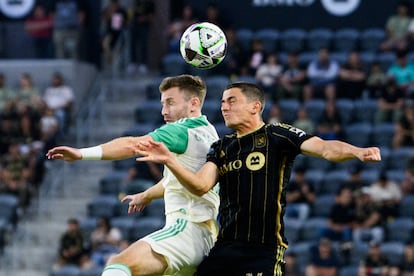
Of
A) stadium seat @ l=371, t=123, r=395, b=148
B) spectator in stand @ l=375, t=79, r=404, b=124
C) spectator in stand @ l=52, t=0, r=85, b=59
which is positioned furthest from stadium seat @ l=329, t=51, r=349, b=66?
spectator in stand @ l=52, t=0, r=85, b=59

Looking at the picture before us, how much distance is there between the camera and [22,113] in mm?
20344

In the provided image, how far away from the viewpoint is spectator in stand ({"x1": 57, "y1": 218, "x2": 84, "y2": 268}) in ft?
57.9

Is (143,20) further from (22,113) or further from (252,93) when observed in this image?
(252,93)

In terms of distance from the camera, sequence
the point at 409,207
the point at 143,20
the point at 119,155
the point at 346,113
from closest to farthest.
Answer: the point at 119,155
the point at 409,207
the point at 346,113
the point at 143,20

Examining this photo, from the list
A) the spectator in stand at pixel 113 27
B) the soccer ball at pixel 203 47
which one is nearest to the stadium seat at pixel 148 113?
the spectator in stand at pixel 113 27

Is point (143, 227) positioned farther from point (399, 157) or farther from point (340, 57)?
point (340, 57)

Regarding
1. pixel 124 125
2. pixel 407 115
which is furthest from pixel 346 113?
pixel 124 125

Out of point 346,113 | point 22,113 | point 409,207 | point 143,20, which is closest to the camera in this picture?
point 409,207

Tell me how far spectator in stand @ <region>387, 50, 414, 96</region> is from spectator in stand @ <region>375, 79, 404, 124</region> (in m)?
0.44

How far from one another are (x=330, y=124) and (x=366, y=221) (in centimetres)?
197

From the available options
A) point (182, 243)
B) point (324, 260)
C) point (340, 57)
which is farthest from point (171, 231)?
point (340, 57)

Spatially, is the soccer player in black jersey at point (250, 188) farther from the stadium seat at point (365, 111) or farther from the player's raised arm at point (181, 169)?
the stadium seat at point (365, 111)

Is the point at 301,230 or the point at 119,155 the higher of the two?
the point at 119,155

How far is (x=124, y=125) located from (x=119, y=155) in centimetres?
1303
